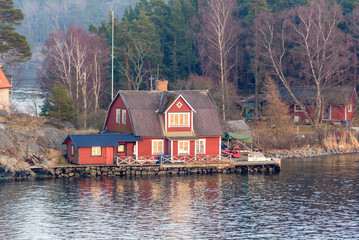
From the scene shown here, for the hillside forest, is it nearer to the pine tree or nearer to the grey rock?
the pine tree

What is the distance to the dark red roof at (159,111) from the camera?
6053 cm

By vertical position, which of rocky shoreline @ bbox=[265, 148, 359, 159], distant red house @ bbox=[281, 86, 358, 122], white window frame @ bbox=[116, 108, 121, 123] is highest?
distant red house @ bbox=[281, 86, 358, 122]

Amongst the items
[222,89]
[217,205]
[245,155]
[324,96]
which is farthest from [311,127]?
[217,205]

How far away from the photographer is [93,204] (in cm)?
4650

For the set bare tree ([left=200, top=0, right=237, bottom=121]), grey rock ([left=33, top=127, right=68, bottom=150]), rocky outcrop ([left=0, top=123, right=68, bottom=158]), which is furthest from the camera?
bare tree ([left=200, top=0, right=237, bottom=121])

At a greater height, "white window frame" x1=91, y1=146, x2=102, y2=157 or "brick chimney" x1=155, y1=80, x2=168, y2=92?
"brick chimney" x1=155, y1=80, x2=168, y2=92

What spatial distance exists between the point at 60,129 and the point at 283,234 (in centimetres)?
3446

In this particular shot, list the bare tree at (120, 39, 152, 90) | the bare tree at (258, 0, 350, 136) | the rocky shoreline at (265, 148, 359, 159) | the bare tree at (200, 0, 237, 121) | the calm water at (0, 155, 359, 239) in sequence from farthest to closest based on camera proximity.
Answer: the bare tree at (120, 39, 152, 90), the bare tree at (200, 0, 237, 121), the bare tree at (258, 0, 350, 136), the rocky shoreline at (265, 148, 359, 159), the calm water at (0, 155, 359, 239)

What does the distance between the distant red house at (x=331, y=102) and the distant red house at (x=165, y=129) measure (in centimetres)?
2985

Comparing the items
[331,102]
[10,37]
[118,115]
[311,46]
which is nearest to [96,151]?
[118,115]

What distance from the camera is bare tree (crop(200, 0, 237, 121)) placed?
3420 inches

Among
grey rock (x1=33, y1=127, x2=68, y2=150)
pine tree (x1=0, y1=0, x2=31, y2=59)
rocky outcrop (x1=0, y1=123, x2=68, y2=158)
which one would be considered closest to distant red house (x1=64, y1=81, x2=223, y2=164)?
grey rock (x1=33, y1=127, x2=68, y2=150)

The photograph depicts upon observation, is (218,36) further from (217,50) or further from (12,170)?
(12,170)

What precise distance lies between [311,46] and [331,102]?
334 inches
